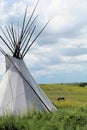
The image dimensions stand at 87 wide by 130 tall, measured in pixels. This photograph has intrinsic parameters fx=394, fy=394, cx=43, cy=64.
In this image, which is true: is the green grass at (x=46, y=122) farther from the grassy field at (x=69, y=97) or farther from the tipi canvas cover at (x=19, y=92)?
the grassy field at (x=69, y=97)

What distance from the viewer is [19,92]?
16203 millimetres

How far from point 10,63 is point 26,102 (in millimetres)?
2060

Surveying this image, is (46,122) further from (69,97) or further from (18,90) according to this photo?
(69,97)

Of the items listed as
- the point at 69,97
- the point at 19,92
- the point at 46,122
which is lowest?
the point at 46,122

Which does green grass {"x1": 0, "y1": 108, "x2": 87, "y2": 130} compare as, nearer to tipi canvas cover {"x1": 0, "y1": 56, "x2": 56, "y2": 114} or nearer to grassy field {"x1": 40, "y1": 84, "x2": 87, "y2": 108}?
tipi canvas cover {"x1": 0, "y1": 56, "x2": 56, "y2": 114}

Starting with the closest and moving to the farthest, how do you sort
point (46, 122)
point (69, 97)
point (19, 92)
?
point (46, 122) → point (19, 92) → point (69, 97)

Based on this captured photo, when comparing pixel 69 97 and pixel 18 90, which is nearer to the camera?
pixel 18 90

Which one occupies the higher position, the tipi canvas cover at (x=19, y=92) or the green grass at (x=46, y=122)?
the tipi canvas cover at (x=19, y=92)

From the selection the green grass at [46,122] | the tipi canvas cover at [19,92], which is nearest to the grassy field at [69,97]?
the tipi canvas cover at [19,92]

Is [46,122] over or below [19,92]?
below

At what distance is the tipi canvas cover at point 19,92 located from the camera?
15.9 meters

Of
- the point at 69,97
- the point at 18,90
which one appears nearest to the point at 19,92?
the point at 18,90

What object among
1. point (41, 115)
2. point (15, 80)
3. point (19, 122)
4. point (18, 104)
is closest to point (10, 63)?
point (15, 80)

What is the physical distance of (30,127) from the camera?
11.6m
